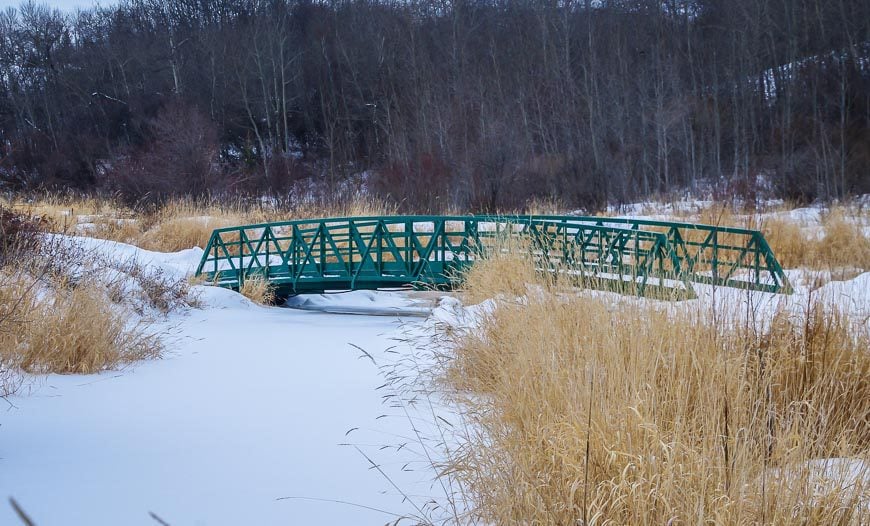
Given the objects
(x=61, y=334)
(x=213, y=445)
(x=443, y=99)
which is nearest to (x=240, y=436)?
(x=213, y=445)

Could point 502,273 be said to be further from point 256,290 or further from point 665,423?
point 256,290

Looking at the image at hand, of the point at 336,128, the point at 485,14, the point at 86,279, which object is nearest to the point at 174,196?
the point at 86,279

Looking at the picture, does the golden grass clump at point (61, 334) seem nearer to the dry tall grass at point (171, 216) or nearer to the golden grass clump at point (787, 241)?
the dry tall grass at point (171, 216)

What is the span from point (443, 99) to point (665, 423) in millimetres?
32987

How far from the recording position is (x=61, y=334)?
6.41 m

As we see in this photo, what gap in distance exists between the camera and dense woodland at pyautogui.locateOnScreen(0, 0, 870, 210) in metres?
26.6

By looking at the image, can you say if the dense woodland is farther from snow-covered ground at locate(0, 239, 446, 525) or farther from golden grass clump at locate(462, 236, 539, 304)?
snow-covered ground at locate(0, 239, 446, 525)

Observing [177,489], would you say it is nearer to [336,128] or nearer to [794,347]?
[794,347]

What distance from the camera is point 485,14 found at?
42375 mm

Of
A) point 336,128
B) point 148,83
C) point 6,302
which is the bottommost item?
point 6,302

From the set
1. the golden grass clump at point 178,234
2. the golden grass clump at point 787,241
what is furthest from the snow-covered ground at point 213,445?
the golden grass clump at point 178,234

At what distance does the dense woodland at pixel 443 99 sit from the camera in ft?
87.4

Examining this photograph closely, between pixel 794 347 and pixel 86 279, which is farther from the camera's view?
pixel 86 279

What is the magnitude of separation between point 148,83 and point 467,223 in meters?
32.7
